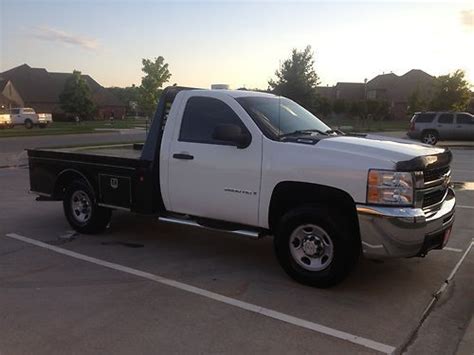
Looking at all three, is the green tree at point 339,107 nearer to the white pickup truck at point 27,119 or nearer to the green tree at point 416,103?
the green tree at point 416,103

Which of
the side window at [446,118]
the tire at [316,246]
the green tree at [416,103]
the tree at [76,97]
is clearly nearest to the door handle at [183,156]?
the tire at [316,246]

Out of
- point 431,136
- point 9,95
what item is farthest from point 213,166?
point 9,95

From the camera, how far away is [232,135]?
5.26m

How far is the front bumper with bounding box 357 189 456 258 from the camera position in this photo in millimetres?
4562

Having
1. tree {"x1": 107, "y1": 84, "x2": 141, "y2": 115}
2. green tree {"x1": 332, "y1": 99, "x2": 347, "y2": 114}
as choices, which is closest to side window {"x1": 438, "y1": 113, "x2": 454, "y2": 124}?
green tree {"x1": 332, "y1": 99, "x2": 347, "y2": 114}

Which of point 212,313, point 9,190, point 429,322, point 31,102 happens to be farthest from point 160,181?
point 31,102

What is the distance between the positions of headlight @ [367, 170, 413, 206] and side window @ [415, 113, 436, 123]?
24082 millimetres

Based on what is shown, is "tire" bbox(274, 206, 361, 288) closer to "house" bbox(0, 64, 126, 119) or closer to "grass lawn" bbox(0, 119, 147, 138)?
"grass lawn" bbox(0, 119, 147, 138)

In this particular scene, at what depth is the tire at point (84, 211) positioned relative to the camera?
7.05 meters

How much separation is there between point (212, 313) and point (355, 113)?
62.0 metres

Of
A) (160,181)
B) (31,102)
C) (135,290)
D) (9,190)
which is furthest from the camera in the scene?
(31,102)

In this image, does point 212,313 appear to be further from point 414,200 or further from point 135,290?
point 414,200

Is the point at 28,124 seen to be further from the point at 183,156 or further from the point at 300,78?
the point at 183,156

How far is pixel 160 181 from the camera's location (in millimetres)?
6160
